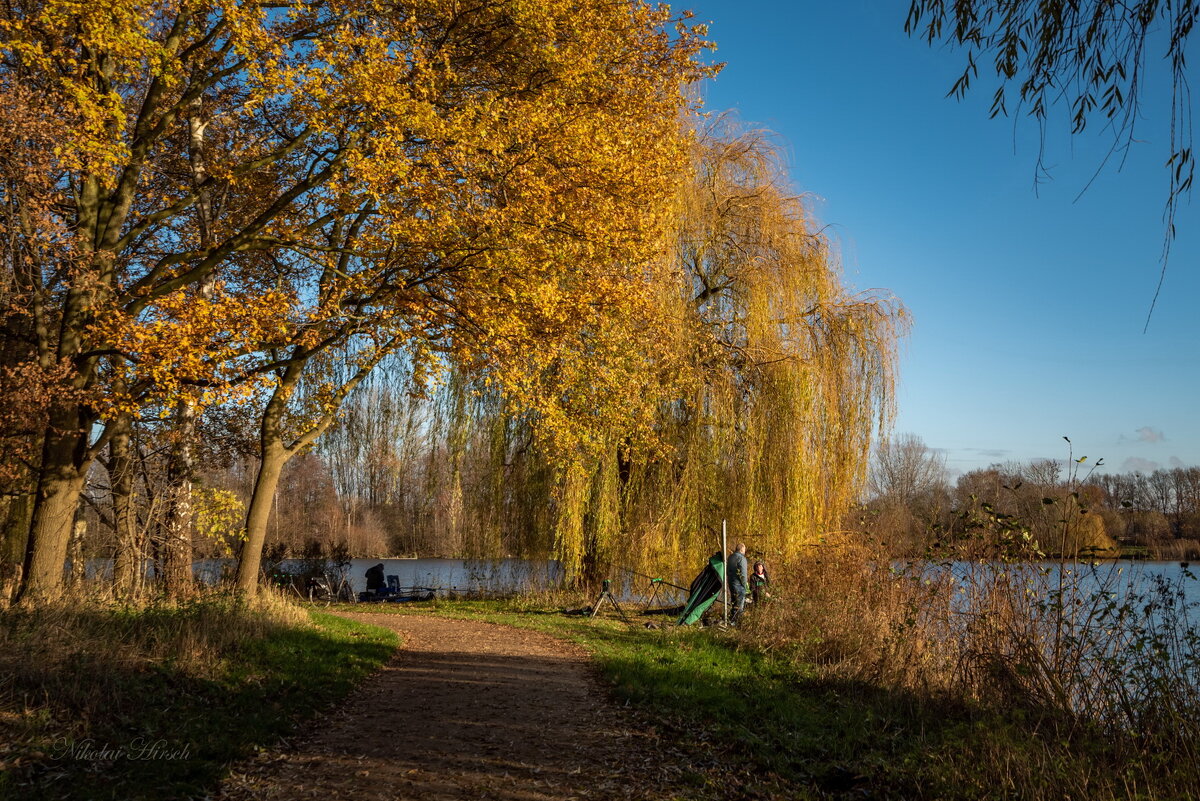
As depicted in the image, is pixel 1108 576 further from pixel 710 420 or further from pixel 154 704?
pixel 710 420

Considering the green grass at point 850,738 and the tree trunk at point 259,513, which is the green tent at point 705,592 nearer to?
the green grass at point 850,738

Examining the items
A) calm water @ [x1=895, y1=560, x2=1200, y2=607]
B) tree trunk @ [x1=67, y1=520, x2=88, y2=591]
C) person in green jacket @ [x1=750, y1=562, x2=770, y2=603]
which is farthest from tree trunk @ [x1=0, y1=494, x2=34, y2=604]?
calm water @ [x1=895, y1=560, x2=1200, y2=607]

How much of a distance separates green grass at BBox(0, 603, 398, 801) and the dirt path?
327 millimetres

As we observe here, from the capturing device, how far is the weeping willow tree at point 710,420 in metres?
15.3

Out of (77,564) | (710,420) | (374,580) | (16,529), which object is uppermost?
(710,420)

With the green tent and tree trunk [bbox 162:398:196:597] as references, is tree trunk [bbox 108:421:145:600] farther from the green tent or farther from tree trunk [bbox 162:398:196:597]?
the green tent

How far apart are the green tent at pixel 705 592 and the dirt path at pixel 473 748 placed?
145 inches

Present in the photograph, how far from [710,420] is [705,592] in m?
4.25

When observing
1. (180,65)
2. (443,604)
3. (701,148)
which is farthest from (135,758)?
(701,148)

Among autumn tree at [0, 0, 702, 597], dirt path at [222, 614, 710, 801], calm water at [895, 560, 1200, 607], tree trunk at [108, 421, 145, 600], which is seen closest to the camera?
dirt path at [222, 614, 710, 801]

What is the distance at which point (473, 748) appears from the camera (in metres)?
5.67

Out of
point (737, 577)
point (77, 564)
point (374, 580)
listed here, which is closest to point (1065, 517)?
point (737, 577)

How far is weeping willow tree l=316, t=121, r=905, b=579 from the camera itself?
50.1ft

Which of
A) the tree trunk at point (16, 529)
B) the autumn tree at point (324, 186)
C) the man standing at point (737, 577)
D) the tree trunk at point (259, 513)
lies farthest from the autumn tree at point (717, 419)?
the tree trunk at point (16, 529)
